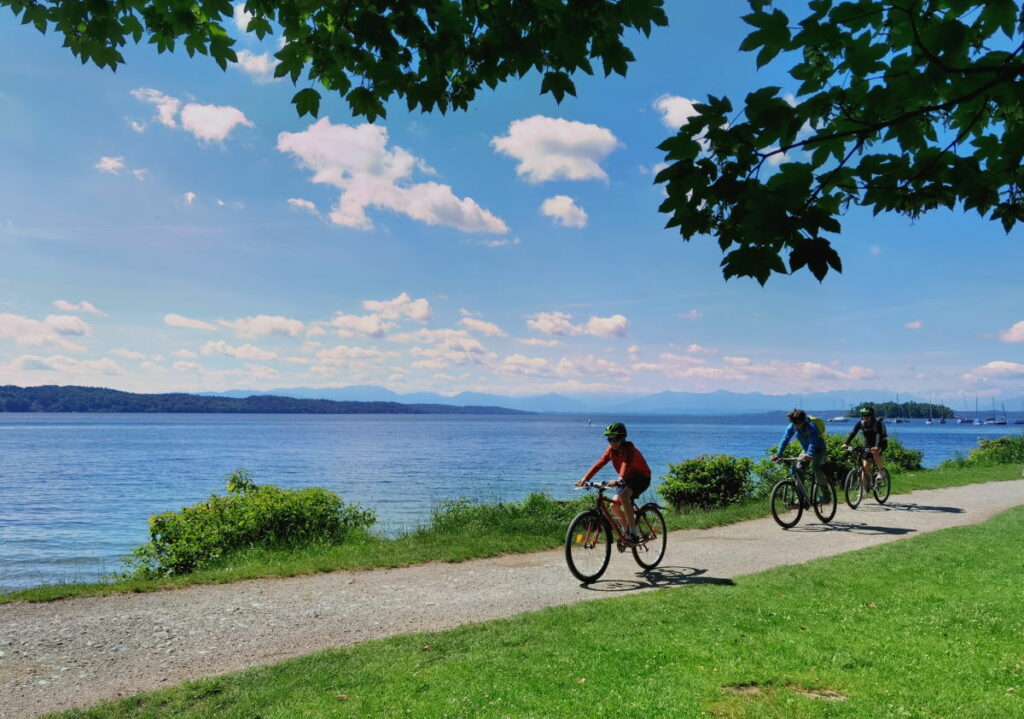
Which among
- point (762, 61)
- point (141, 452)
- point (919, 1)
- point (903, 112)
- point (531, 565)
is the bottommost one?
point (141, 452)

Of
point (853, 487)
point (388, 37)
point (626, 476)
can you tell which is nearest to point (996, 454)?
point (853, 487)

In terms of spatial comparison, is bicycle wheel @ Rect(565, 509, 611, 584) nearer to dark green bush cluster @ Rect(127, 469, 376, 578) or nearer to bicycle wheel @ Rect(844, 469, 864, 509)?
dark green bush cluster @ Rect(127, 469, 376, 578)

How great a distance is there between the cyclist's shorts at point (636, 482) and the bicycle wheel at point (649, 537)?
1.81 ft

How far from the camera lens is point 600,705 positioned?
4824mm

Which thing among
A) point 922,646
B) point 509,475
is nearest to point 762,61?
point 922,646

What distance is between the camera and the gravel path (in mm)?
6121

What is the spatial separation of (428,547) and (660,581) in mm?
4596

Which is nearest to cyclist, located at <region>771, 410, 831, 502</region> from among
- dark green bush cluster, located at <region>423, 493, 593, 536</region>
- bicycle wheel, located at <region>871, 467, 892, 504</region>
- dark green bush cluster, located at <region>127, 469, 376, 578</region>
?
bicycle wheel, located at <region>871, 467, 892, 504</region>

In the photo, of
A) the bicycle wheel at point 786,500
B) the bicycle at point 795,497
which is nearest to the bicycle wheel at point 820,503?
the bicycle at point 795,497

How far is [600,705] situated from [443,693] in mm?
1322

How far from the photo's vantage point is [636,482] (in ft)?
31.2

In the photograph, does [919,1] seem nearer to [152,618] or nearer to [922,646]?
[922,646]

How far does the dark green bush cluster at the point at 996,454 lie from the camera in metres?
28.6

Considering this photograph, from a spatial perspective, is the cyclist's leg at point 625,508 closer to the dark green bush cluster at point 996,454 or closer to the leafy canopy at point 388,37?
the leafy canopy at point 388,37
